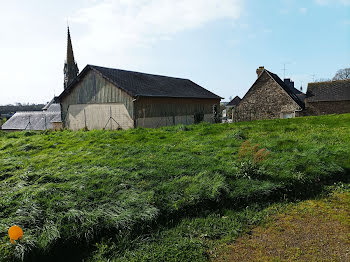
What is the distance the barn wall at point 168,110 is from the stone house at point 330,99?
38.1ft

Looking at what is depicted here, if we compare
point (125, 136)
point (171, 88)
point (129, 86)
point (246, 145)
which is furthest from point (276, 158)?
point (171, 88)

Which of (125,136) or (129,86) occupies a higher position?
(129,86)

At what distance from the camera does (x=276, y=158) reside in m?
6.19

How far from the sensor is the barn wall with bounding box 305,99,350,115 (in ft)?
84.9

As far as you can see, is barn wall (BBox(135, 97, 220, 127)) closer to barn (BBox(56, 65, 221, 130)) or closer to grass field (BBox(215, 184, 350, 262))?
barn (BBox(56, 65, 221, 130))

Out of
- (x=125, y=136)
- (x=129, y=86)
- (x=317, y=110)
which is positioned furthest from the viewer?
(x=317, y=110)

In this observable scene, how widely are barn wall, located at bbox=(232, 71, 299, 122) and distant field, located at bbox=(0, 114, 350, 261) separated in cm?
1912

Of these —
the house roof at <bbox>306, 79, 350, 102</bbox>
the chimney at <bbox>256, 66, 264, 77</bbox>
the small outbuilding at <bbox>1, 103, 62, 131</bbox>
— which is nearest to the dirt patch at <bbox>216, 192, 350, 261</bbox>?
the house roof at <bbox>306, 79, 350, 102</bbox>

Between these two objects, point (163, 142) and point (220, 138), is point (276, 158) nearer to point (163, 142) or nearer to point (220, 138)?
point (220, 138)

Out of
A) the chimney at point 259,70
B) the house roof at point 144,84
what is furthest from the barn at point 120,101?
the chimney at point 259,70

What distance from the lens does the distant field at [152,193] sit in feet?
11.3

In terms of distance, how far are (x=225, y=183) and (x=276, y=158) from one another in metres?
2.08

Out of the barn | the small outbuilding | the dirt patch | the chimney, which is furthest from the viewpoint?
the small outbuilding

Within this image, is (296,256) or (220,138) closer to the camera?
(296,256)
